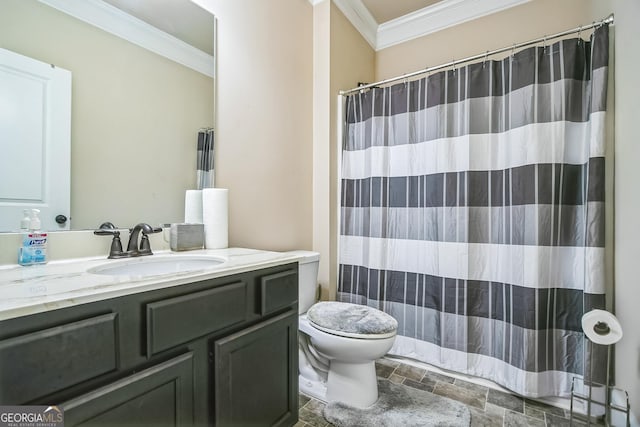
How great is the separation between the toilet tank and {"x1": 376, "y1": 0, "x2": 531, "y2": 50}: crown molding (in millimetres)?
2068

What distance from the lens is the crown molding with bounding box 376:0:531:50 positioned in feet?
7.12

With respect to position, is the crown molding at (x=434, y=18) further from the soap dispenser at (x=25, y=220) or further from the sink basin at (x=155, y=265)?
the soap dispenser at (x=25, y=220)

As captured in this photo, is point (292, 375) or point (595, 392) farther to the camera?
point (595, 392)

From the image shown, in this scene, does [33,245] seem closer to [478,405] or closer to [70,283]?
[70,283]

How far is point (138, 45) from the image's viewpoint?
1.22 metres

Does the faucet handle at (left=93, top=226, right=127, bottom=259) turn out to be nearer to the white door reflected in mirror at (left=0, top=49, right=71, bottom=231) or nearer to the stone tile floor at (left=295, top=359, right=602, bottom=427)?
the white door reflected in mirror at (left=0, top=49, right=71, bottom=231)

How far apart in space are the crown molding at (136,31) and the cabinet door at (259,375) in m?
1.25

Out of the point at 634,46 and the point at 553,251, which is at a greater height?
the point at 634,46

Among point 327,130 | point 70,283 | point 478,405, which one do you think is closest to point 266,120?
point 327,130

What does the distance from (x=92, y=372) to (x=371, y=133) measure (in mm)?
1890

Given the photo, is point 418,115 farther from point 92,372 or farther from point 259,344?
point 92,372

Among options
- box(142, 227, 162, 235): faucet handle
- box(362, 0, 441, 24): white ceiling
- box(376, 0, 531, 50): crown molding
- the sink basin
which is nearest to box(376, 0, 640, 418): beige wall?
box(376, 0, 531, 50): crown molding

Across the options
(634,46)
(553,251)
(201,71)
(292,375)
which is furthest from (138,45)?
(553,251)

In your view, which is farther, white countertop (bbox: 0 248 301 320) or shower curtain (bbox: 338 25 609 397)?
shower curtain (bbox: 338 25 609 397)
